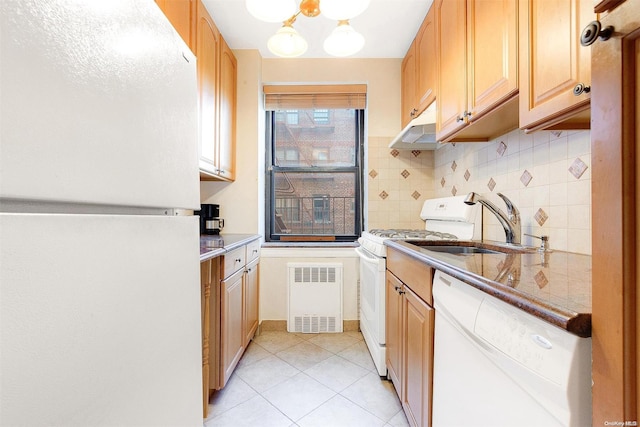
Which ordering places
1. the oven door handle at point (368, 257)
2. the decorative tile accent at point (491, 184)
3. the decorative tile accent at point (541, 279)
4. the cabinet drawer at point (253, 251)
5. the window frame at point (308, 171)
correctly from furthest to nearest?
the window frame at point (308, 171) → the cabinet drawer at point (253, 251) → the oven door handle at point (368, 257) → the decorative tile accent at point (491, 184) → the decorative tile accent at point (541, 279)

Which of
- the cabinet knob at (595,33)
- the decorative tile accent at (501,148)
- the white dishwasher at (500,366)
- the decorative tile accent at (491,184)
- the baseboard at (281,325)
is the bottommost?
the baseboard at (281,325)

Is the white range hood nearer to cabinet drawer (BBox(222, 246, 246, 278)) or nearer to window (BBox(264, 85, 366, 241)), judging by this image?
window (BBox(264, 85, 366, 241))

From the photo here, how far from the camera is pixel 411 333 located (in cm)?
127

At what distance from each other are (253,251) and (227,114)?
1134 millimetres

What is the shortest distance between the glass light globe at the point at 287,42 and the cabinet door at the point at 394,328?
148cm

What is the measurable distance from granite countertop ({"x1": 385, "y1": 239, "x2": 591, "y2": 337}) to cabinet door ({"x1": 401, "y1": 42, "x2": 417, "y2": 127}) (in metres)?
1.56

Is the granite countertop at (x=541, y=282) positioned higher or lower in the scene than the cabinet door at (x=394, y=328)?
higher

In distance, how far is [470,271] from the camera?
0.78m

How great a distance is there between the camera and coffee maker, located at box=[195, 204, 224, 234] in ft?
7.44

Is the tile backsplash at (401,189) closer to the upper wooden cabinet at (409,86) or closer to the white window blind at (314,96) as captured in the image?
the upper wooden cabinet at (409,86)

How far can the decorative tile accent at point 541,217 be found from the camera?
1.29 metres

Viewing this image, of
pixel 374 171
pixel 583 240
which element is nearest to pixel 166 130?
Result: pixel 583 240

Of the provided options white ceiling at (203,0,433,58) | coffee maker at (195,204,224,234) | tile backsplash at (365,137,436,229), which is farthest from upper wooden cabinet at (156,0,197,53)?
tile backsplash at (365,137,436,229)

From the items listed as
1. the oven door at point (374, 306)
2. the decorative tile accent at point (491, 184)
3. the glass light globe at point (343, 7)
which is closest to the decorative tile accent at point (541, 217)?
the decorative tile accent at point (491, 184)
